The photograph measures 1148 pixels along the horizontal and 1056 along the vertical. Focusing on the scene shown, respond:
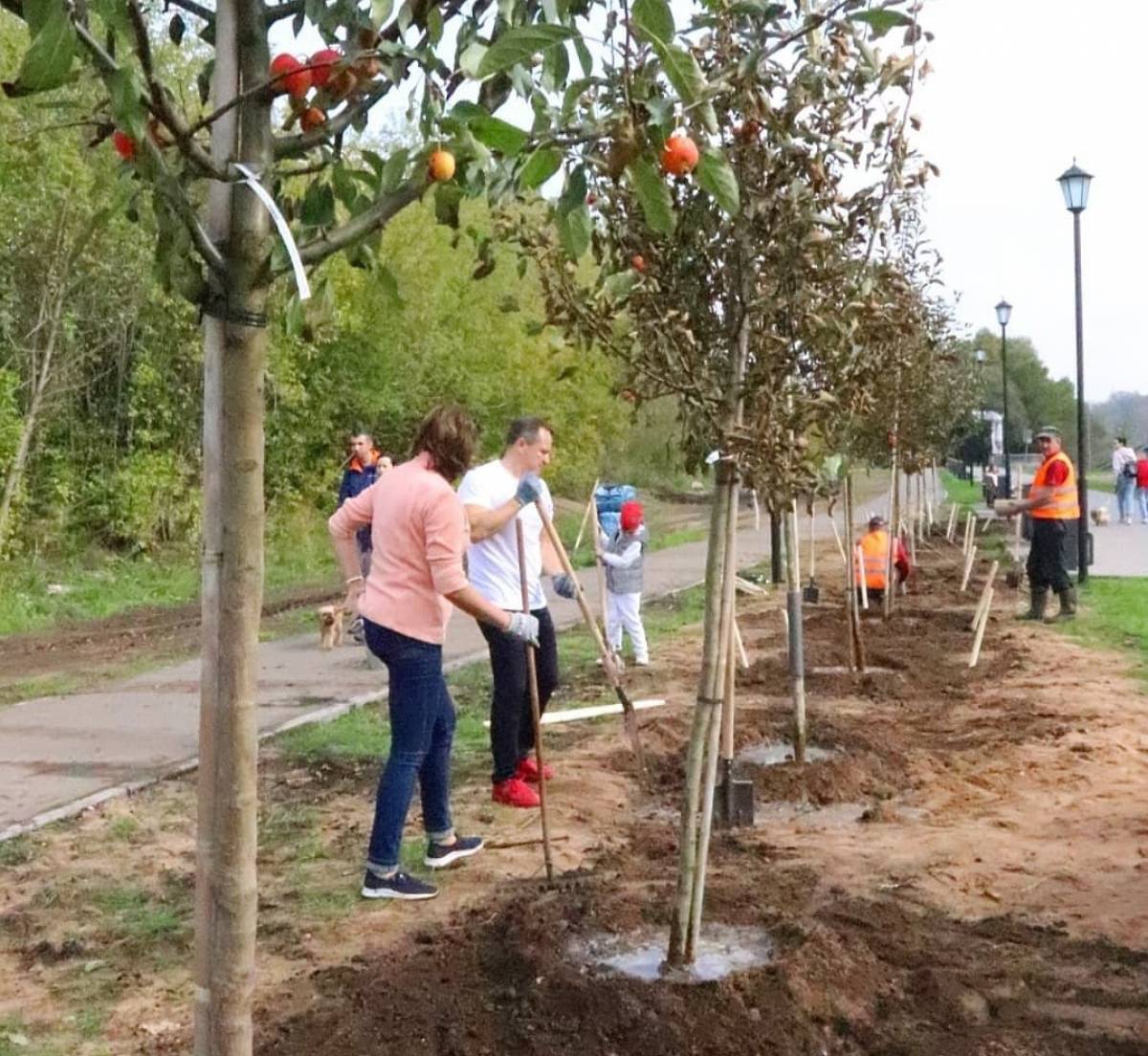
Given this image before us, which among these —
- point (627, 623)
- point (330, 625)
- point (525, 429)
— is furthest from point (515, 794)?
point (330, 625)

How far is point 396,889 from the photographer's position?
Answer: 5.27 m

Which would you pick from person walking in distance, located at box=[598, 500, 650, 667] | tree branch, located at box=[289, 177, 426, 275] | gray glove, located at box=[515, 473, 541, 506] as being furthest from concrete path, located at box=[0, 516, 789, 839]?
tree branch, located at box=[289, 177, 426, 275]

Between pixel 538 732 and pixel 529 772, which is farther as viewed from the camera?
pixel 529 772

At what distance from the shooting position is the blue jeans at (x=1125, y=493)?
29.4 m

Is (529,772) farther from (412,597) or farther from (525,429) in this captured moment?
(412,597)

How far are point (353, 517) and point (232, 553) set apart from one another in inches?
113

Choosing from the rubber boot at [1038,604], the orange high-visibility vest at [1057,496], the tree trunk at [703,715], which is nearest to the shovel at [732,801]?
the tree trunk at [703,715]

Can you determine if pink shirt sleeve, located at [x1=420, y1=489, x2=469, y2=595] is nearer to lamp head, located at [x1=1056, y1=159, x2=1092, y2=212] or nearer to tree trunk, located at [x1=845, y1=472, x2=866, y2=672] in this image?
tree trunk, located at [x1=845, y1=472, x2=866, y2=672]

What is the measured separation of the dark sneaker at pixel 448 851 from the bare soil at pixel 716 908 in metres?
0.07

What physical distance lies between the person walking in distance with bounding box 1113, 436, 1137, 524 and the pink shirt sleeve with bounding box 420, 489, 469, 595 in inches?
1061

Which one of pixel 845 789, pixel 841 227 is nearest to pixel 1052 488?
pixel 845 789

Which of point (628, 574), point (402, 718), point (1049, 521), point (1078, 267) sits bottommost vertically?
point (402, 718)

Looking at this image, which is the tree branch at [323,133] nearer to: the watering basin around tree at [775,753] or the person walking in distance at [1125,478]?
the watering basin around tree at [775,753]

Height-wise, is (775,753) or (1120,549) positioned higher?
(1120,549)
